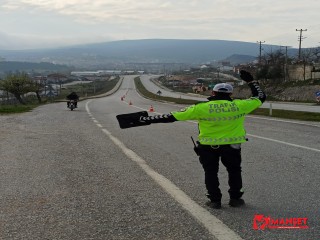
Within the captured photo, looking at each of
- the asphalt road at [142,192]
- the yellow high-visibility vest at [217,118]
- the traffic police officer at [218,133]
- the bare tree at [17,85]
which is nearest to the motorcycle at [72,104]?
the asphalt road at [142,192]

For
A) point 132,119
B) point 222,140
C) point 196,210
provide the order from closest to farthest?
point 196,210 < point 222,140 < point 132,119

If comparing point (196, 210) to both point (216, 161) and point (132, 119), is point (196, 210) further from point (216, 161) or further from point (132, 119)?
point (132, 119)

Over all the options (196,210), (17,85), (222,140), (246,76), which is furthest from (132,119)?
(17,85)

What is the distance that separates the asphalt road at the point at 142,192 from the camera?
15.1ft

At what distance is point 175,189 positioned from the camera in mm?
6398

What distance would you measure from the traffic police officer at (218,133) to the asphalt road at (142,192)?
0.26m

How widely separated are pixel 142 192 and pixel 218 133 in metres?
1.44

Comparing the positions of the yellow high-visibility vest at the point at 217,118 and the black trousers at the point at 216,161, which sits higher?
the yellow high-visibility vest at the point at 217,118

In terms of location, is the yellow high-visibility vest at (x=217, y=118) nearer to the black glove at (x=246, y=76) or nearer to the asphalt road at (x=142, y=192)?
the black glove at (x=246, y=76)

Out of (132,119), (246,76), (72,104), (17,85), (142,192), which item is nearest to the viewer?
(132,119)

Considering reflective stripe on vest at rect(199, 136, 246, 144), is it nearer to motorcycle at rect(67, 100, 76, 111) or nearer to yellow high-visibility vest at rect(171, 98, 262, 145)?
yellow high-visibility vest at rect(171, 98, 262, 145)

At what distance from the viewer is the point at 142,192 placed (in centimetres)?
625

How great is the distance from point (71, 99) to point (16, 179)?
84.7 ft

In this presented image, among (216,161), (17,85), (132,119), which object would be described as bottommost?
(17,85)
